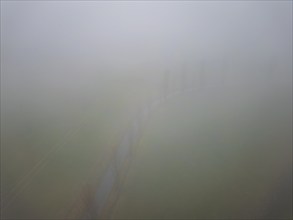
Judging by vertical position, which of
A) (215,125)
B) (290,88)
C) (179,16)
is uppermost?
(179,16)

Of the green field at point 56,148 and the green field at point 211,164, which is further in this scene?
the green field at point 56,148

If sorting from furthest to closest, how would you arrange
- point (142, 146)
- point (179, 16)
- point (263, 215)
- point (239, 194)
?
point (179, 16), point (142, 146), point (239, 194), point (263, 215)

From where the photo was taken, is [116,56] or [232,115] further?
[116,56]

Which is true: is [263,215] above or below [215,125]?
below

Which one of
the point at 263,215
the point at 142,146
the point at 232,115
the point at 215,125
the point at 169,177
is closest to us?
the point at 263,215

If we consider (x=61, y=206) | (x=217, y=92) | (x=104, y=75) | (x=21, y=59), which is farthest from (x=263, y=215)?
(x=21, y=59)

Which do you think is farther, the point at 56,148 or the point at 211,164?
the point at 56,148

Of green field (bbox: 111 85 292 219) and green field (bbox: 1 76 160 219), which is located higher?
green field (bbox: 111 85 292 219)

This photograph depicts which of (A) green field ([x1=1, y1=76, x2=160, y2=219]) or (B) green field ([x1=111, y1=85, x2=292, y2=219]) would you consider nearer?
(B) green field ([x1=111, y1=85, x2=292, y2=219])

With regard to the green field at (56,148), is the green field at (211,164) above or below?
above

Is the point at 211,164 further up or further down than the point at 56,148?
further up

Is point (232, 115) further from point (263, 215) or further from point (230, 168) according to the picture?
point (263, 215)
